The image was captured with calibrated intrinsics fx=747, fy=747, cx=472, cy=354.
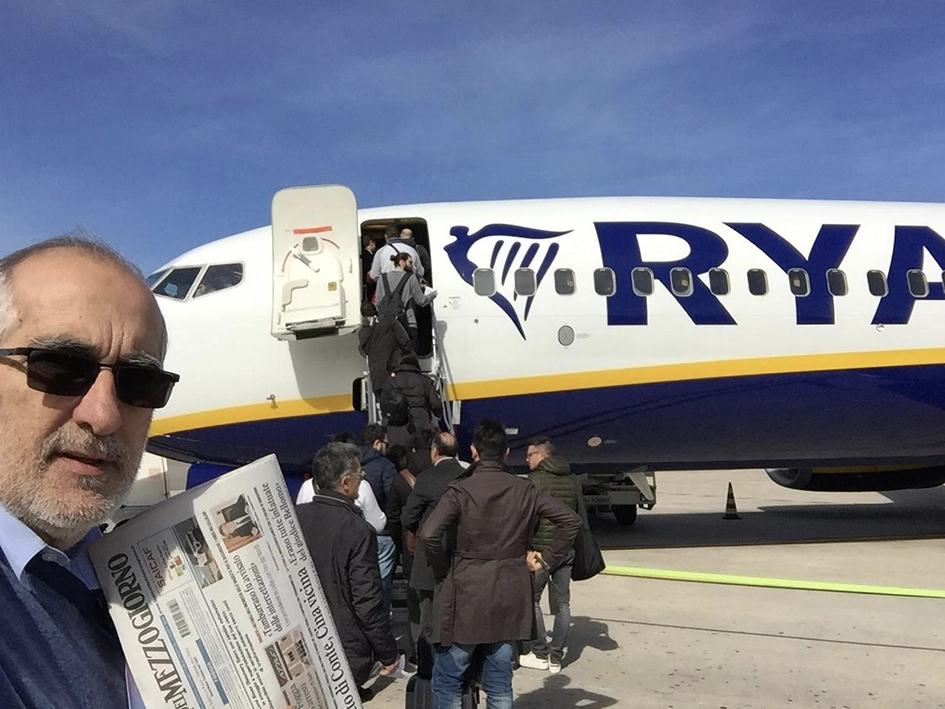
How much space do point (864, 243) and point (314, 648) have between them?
11215 millimetres

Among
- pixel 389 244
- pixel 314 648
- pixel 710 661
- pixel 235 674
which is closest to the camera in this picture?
pixel 235 674

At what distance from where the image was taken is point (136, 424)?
4.66ft

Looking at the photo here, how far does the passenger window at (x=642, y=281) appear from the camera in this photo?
986 cm

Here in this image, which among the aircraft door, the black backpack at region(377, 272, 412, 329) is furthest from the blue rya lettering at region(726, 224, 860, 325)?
the aircraft door

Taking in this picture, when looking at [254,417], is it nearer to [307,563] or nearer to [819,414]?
[819,414]

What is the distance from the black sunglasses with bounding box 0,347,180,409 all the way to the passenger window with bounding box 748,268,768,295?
9.76 metres

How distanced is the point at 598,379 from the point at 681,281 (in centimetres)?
178

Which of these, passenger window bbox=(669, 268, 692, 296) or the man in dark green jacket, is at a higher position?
passenger window bbox=(669, 268, 692, 296)

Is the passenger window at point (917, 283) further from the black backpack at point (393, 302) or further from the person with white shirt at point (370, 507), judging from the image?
the person with white shirt at point (370, 507)

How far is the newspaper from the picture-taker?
1212 mm

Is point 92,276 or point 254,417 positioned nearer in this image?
point 92,276

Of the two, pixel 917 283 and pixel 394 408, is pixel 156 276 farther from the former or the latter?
pixel 917 283

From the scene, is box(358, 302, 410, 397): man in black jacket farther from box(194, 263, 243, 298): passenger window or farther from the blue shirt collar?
the blue shirt collar

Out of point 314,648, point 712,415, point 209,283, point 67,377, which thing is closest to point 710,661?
point 712,415
